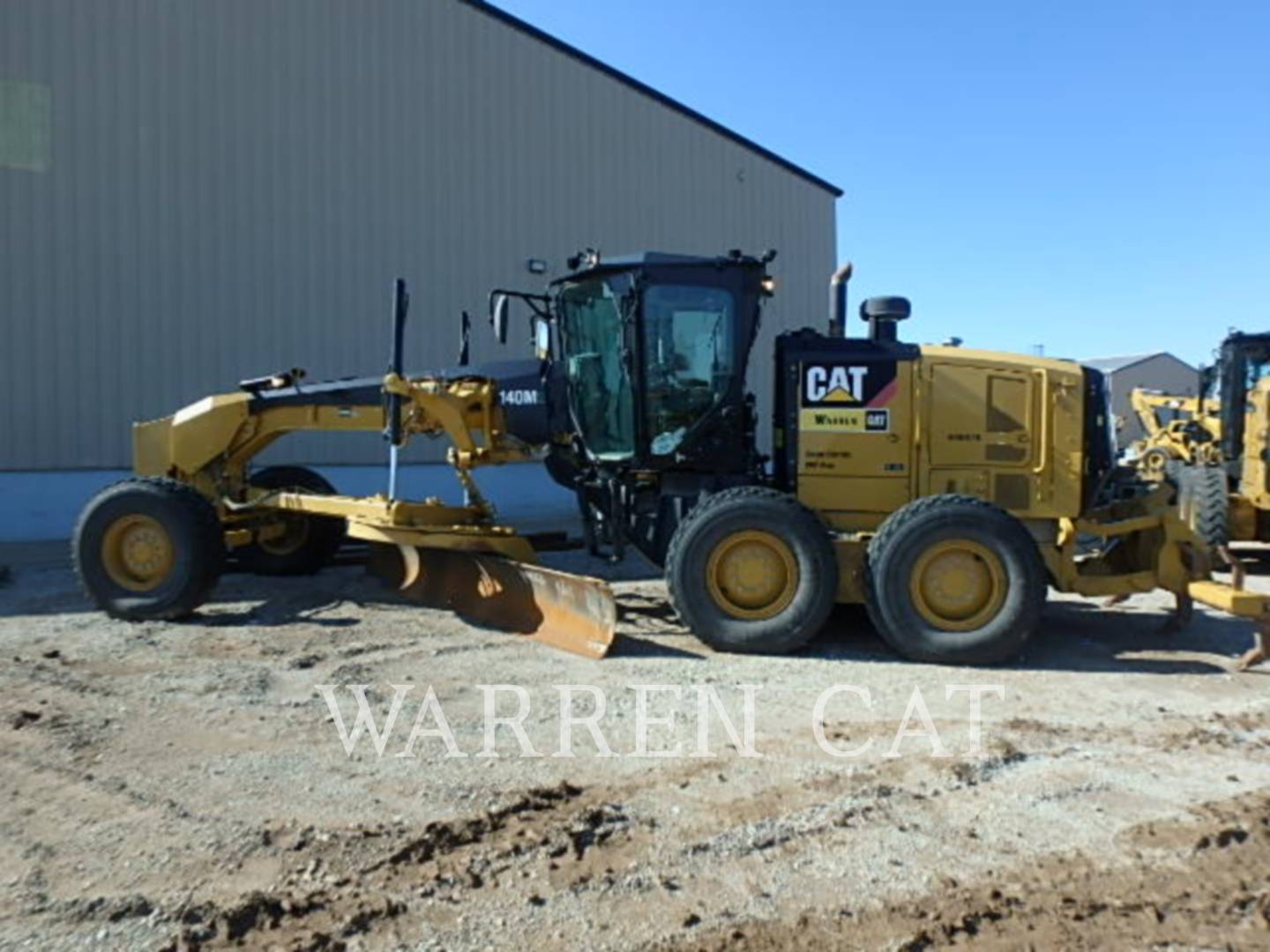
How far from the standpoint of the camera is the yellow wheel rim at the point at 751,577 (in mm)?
6508

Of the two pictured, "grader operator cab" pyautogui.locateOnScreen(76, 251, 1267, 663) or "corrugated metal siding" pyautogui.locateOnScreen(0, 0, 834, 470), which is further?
"corrugated metal siding" pyautogui.locateOnScreen(0, 0, 834, 470)

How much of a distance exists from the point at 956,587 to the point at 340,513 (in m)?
4.71

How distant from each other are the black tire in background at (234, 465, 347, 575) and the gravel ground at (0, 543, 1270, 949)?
2.25 meters

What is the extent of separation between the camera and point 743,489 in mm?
6598

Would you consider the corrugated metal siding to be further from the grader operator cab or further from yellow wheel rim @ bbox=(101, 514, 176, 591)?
yellow wheel rim @ bbox=(101, 514, 176, 591)

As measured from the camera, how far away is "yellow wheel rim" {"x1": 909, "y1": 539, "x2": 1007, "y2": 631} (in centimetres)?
630

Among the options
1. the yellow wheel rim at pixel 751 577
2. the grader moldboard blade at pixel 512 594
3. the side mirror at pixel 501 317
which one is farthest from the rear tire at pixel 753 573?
the side mirror at pixel 501 317

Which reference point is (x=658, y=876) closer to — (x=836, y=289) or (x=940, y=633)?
(x=940, y=633)

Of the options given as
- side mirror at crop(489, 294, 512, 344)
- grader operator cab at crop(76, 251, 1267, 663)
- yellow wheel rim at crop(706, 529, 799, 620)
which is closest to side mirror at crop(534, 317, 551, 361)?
grader operator cab at crop(76, 251, 1267, 663)

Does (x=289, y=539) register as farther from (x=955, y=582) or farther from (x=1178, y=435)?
(x=1178, y=435)

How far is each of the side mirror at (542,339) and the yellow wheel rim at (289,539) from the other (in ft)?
9.59

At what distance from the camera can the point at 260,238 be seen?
42.9 feet

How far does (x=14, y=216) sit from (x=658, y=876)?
11.9m

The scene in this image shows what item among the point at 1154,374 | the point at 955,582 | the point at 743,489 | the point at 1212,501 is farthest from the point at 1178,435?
the point at 1154,374
